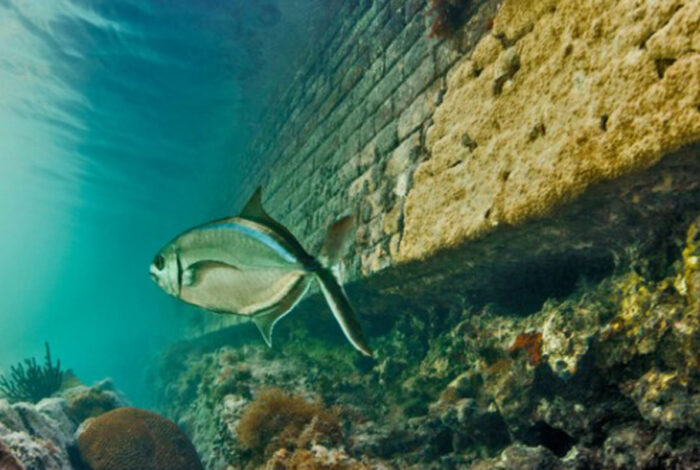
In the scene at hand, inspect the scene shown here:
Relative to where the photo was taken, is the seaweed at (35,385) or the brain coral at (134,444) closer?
the brain coral at (134,444)

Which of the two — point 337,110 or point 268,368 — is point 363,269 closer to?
point 337,110

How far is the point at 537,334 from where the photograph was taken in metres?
3.17

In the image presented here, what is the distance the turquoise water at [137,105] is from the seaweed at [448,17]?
21.4 feet

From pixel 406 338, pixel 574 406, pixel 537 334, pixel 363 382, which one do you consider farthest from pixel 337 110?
pixel 574 406

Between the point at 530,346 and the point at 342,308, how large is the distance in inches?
92.7

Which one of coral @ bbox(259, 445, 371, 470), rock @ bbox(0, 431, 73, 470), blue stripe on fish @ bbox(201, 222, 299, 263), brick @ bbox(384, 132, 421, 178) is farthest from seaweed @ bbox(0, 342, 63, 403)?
blue stripe on fish @ bbox(201, 222, 299, 263)

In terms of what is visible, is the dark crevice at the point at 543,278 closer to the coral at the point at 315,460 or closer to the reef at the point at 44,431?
the coral at the point at 315,460

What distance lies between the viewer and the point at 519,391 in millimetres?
3090

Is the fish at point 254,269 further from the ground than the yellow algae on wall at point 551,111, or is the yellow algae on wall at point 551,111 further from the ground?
the yellow algae on wall at point 551,111

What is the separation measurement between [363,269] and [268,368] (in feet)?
12.0

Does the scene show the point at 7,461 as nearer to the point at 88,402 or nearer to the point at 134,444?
the point at 134,444

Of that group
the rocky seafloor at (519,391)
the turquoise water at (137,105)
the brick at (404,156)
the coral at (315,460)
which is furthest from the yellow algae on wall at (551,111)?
the turquoise water at (137,105)

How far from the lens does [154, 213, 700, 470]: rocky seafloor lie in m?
2.18

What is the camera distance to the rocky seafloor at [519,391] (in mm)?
2176
